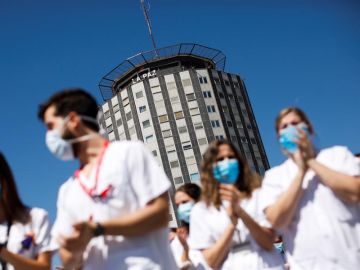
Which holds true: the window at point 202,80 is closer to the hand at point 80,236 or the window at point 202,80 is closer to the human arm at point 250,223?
the human arm at point 250,223

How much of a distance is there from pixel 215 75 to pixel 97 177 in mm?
59125

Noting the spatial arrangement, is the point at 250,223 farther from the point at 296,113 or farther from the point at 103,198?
the point at 103,198

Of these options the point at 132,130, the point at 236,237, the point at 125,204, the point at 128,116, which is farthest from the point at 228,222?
the point at 128,116

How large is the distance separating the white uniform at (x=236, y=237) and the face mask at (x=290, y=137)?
585 mm

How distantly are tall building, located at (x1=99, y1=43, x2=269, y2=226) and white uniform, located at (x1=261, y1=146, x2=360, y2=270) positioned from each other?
51073 mm

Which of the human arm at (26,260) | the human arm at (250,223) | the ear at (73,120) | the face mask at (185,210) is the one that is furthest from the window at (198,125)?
the ear at (73,120)

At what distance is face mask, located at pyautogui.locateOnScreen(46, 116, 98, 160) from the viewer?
273 centimetres

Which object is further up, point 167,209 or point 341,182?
point 167,209

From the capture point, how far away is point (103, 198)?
250cm

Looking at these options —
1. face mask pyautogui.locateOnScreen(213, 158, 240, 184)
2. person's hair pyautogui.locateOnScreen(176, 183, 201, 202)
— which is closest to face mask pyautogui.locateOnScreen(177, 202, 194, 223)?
person's hair pyautogui.locateOnScreen(176, 183, 201, 202)

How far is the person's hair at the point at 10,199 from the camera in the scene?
3.30 m

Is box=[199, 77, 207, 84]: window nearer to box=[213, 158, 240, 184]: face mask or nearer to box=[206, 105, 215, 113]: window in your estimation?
box=[206, 105, 215, 113]: window

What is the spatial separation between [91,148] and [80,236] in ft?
2.12

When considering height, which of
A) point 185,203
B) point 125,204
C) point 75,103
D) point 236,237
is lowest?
point 236,237
